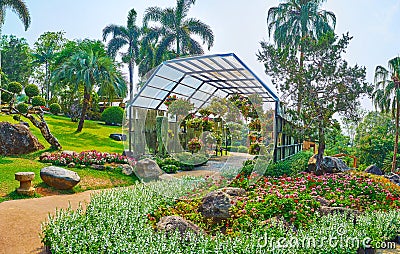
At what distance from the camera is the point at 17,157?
35.2 feet

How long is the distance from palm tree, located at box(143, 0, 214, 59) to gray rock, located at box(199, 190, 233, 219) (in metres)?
16.4

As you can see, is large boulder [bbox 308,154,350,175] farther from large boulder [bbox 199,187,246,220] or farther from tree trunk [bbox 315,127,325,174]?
large boulder [bbox 199,187,246,220]

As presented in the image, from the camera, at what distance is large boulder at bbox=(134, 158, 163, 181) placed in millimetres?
7797

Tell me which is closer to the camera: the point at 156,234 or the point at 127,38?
the point at 156,234

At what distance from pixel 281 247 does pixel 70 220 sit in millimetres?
2662

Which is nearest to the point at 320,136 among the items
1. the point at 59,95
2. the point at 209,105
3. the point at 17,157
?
the point at 209,105

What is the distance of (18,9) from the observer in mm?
17797

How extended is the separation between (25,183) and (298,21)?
16.6 metres

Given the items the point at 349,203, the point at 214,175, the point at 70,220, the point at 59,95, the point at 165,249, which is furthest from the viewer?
the point at 59,95

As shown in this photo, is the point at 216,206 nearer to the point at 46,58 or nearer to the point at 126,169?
the point at 126,169

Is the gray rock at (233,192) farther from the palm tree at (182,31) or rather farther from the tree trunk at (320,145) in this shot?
the palm tree at (182,31)

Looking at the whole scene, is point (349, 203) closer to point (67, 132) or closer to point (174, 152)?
point (174, 152)

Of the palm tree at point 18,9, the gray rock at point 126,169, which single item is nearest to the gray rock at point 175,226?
the gray rock at point 126,169

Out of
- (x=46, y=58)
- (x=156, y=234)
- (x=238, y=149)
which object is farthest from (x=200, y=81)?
(x=46, y=58)
